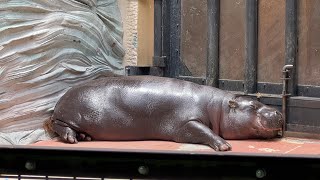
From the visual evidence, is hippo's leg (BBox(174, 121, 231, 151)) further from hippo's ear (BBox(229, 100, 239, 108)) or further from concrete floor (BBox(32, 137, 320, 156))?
hippo's ear (BBox(229, 100, 239, 108))

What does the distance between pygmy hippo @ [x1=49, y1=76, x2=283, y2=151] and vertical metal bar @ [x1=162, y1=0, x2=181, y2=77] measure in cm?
81

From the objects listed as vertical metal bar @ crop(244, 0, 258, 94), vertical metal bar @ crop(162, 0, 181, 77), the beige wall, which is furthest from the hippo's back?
the beige wall

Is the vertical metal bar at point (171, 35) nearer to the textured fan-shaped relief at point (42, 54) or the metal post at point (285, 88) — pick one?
the textured fan-shaped relief at point (42, 54)

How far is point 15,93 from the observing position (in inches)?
227

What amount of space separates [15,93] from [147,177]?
14.7 ft

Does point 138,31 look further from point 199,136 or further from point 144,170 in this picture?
point 144,170

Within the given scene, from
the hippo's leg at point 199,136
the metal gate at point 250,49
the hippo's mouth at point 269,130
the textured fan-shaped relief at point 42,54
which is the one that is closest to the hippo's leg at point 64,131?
the textured fan-shaped relief at point 42,54

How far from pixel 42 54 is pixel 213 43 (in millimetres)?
1667

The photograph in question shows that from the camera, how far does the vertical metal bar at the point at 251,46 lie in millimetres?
5945

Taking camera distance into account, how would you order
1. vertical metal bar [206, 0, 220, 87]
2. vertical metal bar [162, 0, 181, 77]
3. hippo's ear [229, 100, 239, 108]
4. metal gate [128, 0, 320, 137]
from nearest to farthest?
hippo's ear [229, 100, 239, 108] < metal gate [128, 0, 320, 137] < vertical metal bar [206, 0, 220, 87] < vertical metal bar [162, 0, 181, 77]

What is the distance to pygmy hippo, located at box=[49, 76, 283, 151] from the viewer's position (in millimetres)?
5445

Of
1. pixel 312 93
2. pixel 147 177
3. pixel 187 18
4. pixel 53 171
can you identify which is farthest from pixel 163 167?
pixel 187 18

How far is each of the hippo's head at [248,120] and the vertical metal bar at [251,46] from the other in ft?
1.40

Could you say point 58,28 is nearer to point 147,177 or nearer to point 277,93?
point 277,93
